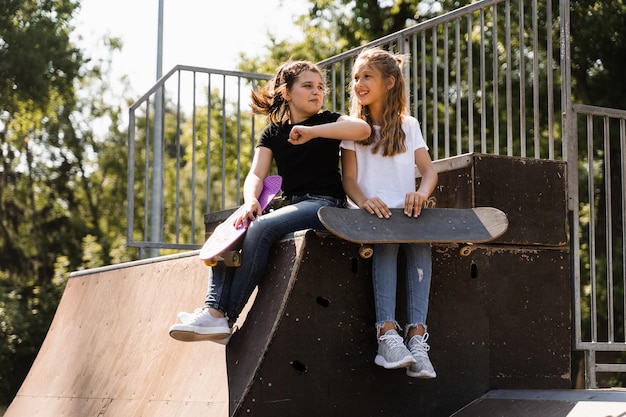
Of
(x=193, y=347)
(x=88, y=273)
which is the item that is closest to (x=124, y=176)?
(x=88, y=273)

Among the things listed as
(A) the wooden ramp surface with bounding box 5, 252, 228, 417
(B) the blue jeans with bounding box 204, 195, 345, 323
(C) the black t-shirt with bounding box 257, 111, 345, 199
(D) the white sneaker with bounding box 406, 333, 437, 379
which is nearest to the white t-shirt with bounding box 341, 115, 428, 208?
(C) the black t-shirt with bounding box 257, 111, 345, 199

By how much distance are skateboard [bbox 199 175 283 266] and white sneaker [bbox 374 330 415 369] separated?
750mm

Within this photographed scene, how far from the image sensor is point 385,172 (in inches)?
183

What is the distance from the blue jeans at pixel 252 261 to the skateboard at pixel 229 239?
0.15 feet

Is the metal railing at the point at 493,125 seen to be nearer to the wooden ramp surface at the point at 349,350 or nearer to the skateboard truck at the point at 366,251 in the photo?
the wooden ramp surface at the point at 349,350

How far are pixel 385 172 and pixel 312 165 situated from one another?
1.20 feet

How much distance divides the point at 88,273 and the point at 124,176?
29485mm

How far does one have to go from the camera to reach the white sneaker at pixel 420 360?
4.17m

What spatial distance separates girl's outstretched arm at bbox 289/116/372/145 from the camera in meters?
4.53

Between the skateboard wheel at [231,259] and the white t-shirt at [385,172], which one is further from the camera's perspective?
the white t-shirt at [385,172]

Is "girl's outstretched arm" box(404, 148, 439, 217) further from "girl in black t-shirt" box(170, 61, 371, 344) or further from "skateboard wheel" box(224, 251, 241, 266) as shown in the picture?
"skateboard wheel" box(224, 251, 241, 266)

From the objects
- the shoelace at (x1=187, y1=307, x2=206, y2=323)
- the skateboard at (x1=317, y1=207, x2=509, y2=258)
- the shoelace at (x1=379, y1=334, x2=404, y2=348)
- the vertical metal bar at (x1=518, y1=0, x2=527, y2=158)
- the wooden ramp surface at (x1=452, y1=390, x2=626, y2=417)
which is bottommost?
the wooden ramp surface at (x1=452, y1=390, x2=626, y2=417)

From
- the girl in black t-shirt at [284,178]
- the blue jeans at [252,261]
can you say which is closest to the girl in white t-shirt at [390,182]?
the girl in black t-shirt at [284,178]

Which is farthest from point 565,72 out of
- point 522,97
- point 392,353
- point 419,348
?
point 392,353
